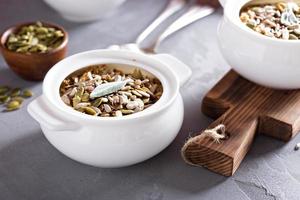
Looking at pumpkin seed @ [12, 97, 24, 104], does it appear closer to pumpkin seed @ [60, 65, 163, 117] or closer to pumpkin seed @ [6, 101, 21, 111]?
pumpkin seed @ [6, 101, 21, 111]

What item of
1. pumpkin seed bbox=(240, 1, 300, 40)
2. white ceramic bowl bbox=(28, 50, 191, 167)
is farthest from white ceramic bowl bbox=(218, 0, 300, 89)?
white ceramic bowl bbox=(28, 50, 191, 167)

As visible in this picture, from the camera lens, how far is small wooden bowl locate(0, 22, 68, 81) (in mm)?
1174

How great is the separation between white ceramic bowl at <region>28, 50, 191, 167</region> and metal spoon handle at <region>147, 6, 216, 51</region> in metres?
0.33

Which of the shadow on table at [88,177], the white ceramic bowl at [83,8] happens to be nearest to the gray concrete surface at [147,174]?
the shadow on table at [88,177]

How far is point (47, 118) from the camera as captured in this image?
93cm

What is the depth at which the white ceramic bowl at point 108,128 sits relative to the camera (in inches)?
36.1

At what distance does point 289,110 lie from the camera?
1076 mm

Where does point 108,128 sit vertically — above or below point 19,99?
above

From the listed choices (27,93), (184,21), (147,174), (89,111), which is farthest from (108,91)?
(184,21)

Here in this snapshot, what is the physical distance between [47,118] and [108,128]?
101 millimetres

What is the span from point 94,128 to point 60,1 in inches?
20.7

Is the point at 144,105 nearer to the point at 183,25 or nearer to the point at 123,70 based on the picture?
the point at 123,70

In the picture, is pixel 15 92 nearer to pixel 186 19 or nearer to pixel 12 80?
pixel 12 80

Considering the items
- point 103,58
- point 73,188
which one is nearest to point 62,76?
point 103,58
